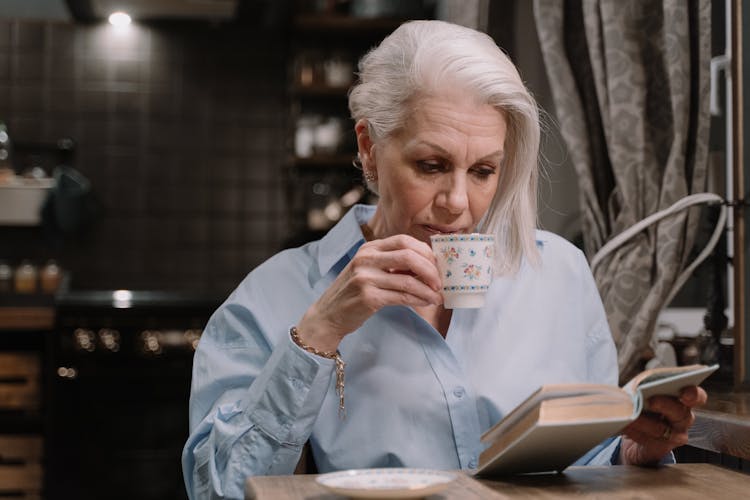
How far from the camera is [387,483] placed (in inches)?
42.1

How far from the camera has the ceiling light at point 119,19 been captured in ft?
15.7

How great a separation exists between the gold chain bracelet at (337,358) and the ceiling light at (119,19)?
382 cm

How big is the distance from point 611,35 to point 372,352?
129cm

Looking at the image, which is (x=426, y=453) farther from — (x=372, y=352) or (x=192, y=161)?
(x=192, y=161)

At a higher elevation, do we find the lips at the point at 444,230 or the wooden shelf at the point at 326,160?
the wooden shelf at the point at 326,160

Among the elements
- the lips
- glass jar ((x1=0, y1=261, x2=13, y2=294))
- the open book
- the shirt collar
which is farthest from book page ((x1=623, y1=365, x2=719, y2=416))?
glass jar ((x1=0, y1=261, x2=13, y2=294))

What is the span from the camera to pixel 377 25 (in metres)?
4.87

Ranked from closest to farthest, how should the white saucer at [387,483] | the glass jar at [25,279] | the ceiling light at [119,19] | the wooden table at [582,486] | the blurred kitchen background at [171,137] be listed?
1. the white saucer at [387,483]
2. the wooden table at [582,486]
3. the glass jar at [25,279]
4. the blurred kitchen background at [171,137]
5. the ceiling light at [119,19]

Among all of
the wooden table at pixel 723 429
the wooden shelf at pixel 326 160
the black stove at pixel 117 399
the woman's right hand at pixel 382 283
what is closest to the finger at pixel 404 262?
the woman's right hand at pixel 382 283

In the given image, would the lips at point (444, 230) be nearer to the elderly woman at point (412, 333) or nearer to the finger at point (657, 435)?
the elderly woman at point (412, 333)

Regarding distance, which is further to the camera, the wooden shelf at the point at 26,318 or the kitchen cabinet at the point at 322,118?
the kitchen cabinet at the point at 322,118

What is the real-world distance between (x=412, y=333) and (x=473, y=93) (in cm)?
37

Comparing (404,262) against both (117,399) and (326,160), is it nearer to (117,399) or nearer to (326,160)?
(117,399)

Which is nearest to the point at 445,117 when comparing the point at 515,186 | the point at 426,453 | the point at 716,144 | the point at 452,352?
the point at 515,186
